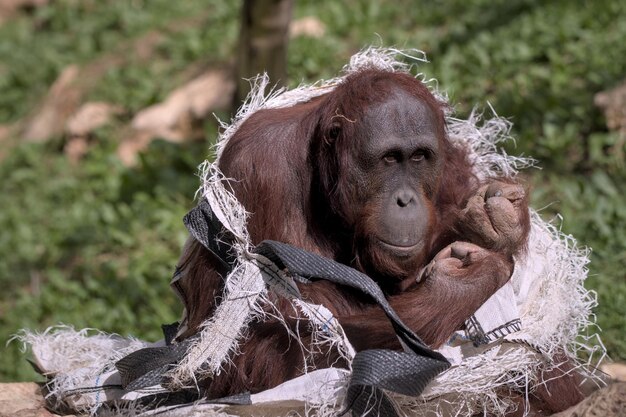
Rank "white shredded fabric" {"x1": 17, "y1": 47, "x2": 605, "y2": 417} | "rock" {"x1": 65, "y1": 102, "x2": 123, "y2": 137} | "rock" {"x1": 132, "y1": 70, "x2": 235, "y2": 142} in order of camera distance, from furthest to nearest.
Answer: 1. "rock" {"x1": 65, "y1": 102, "x2": 123, "y2": 137}
2. "rock" {"x1": 132, "y1": 70, "x2": 235, "y2": 142}
3. "white shredded fabric" {"x1": 17, "y1": 47, "x2": 605, "y2": 417}

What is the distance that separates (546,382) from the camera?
306 centimetres

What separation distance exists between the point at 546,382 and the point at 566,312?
0.81 feet

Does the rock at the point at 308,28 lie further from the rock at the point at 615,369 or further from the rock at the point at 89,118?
the rock at the point at 615,369

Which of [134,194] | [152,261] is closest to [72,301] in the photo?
[152,261]

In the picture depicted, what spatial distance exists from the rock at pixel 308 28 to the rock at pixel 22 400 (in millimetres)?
3851

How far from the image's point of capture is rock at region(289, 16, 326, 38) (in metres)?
6.86

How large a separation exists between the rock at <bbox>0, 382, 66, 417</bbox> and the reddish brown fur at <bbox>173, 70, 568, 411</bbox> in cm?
67

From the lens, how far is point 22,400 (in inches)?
139

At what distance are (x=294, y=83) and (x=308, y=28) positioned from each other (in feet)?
3.60

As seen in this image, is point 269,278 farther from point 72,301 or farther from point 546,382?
point 72,301

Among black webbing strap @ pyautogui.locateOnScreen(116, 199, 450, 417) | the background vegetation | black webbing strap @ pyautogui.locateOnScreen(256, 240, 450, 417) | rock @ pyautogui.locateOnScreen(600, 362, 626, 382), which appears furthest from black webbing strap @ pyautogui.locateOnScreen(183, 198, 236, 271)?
the background vegetation

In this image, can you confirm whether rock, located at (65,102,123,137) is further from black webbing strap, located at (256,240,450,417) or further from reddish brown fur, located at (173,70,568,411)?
black webbing strap, located at (256,240,450,417)

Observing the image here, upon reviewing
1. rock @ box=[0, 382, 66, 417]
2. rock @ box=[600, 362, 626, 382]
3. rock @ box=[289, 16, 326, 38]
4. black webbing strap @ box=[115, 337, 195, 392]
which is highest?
rock @ box=[289, 16, 326, 38]

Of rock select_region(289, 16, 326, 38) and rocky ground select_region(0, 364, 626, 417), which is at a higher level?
rock select_region(289, 16, 326, 38)
